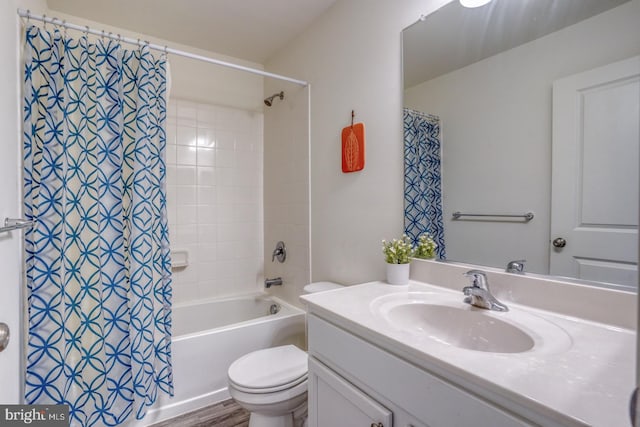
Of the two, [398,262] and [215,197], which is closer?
[398,262]

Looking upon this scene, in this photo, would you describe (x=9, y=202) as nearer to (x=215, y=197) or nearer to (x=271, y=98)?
(x=215, y=197)

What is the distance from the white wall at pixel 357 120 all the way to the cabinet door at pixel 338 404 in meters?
0.65

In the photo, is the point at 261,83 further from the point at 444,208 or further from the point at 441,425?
the point at 441,425

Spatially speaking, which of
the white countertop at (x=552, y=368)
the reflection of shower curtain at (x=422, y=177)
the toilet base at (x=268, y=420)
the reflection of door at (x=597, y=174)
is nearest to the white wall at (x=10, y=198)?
the toilet base at (x=268, y=420)

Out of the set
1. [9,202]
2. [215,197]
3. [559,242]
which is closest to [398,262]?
[559,242]

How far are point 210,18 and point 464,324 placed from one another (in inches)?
90.2

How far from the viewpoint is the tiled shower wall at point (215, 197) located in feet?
7.62

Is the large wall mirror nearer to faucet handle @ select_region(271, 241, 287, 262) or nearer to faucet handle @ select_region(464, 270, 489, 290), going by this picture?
faucet handle @ select_region(464, 270, 489, 290)

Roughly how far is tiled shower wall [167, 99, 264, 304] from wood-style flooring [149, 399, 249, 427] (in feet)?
2.80

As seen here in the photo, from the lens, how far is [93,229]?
55.0 inches

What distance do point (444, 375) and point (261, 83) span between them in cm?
267

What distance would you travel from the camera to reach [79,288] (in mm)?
1381

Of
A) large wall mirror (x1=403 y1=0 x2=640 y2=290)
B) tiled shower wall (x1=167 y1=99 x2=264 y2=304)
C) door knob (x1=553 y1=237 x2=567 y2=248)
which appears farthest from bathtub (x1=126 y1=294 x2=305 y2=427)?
door knob (x1=553 y1=237 x2=567 y2=248)

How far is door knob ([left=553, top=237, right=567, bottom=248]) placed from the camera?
0.96m
